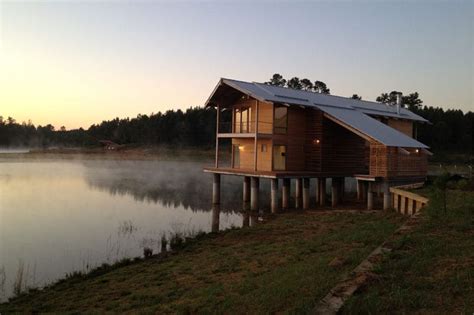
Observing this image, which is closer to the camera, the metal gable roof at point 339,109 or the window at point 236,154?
the metal gable roof at point 339,109

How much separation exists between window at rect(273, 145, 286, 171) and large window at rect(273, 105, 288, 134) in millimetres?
993

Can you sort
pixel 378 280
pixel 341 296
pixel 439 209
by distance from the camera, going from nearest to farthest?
1. pixel 341 296
2. pixel 378 280
3. pixel 439 209

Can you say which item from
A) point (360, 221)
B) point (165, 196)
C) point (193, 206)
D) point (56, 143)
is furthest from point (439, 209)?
point (56, 143)

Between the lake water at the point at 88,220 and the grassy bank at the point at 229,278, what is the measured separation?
1831 millimetres

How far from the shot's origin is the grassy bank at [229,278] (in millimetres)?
6605

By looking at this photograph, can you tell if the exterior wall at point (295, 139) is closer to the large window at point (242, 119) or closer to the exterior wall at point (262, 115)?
the exterior wall at point (262, 115)

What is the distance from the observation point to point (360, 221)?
1489cm

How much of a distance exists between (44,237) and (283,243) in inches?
381

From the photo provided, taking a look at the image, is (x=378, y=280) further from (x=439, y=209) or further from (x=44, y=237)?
(x=44, y=237)

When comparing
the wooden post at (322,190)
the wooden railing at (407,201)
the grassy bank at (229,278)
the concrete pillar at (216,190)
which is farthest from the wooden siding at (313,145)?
the grassy bank at (229,278)

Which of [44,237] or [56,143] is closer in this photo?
[44,237]

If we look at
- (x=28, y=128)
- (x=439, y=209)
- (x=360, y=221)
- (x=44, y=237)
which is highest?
(x=28, y=128)

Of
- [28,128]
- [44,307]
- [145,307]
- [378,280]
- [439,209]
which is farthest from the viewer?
[28,128]

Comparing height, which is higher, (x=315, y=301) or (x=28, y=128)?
(x=28, y=128)
